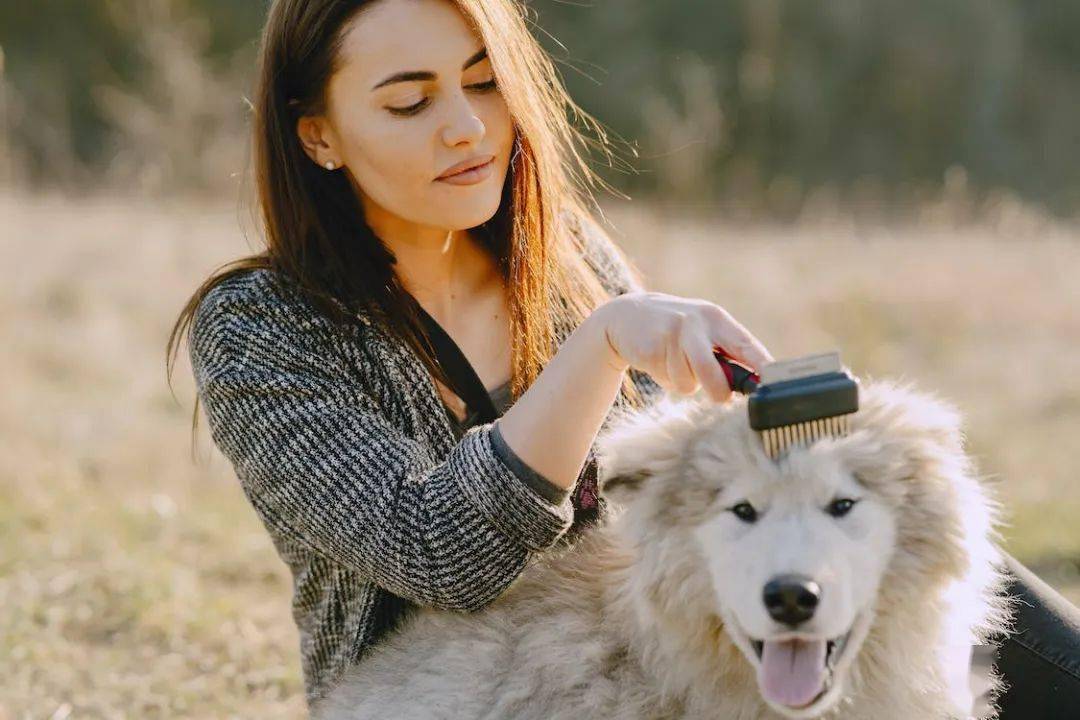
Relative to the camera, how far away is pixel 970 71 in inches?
587

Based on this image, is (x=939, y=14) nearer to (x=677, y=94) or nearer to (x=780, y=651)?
(x=677, y=94)

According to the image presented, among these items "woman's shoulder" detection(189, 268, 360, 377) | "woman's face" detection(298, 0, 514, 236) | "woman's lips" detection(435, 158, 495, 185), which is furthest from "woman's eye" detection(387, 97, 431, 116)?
"woman's shoulder" detection(189, 268, 360, 377)

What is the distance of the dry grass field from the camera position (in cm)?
355

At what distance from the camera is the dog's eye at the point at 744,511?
1984mm

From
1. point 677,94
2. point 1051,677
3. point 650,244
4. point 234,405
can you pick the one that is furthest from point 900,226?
point 234,405

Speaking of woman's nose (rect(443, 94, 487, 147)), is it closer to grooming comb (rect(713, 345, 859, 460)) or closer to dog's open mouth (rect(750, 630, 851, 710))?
grooming comb (rect(713, 345, 859, 460))

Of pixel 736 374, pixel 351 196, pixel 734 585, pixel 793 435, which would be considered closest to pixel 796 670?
pixel 734 585

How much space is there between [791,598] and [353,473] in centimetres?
89

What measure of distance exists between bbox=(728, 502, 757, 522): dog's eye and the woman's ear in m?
1.19

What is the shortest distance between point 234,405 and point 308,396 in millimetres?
145

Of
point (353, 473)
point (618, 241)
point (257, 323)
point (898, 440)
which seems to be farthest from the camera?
point (618, 241)

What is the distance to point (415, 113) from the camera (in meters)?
2.51

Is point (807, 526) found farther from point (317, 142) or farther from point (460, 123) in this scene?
point (317, 142)

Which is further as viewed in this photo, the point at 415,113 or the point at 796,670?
the point at 415,113
